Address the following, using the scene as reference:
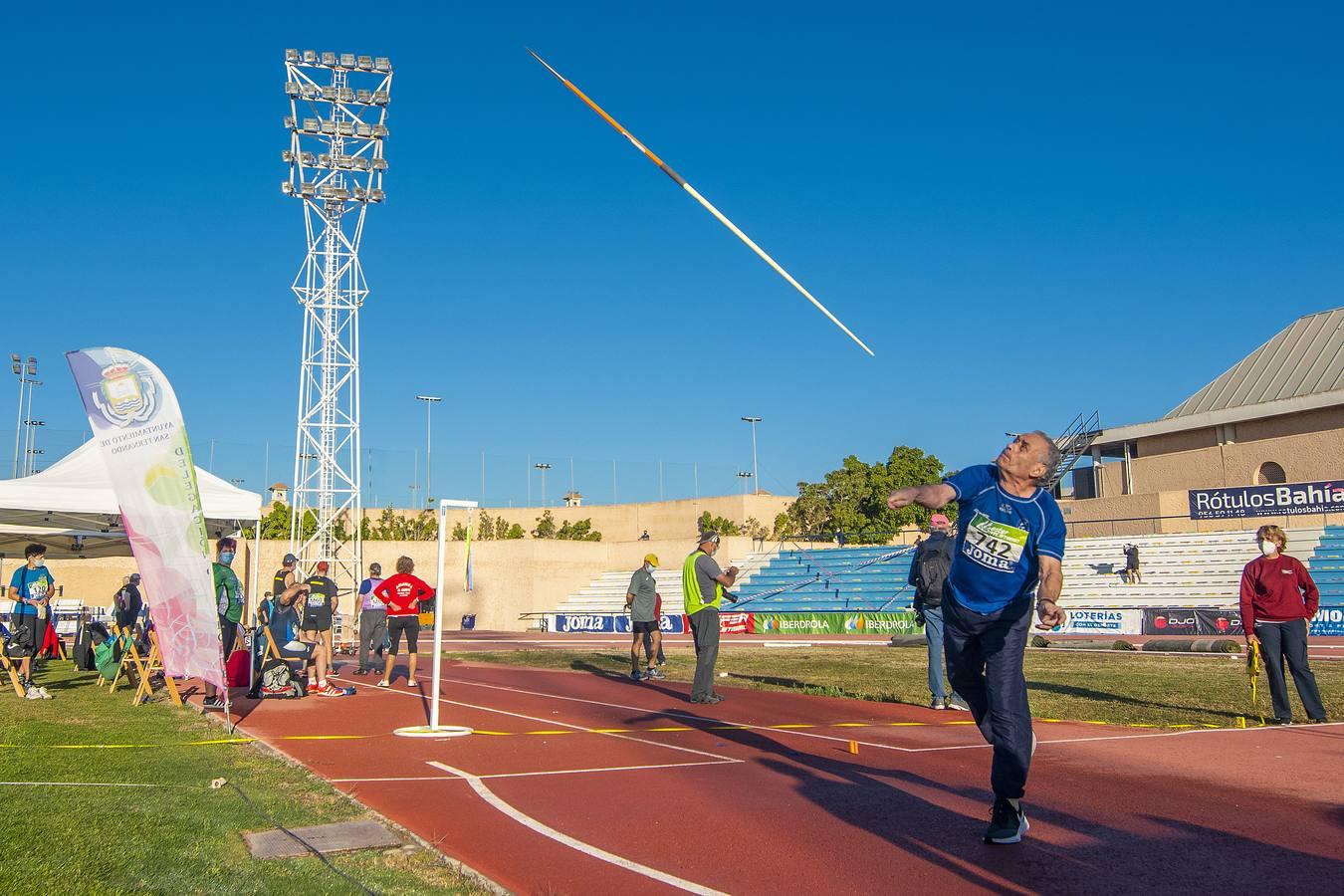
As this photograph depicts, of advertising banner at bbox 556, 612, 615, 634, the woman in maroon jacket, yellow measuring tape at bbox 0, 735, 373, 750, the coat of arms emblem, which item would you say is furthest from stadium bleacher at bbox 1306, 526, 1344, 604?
the coat of arms emblem

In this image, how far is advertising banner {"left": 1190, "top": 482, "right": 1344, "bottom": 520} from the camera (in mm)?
33781

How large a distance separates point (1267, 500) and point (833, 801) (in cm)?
3434

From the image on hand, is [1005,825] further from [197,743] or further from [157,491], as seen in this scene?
[157,491]

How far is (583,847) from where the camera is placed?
5.50 m

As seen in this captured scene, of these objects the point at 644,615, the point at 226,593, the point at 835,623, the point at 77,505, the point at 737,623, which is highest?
the point at 77,505

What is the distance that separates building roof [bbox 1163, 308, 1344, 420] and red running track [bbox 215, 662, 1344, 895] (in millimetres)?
36667

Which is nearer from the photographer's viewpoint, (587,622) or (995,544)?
(995,544)

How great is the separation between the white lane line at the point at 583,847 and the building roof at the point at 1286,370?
40.8 m

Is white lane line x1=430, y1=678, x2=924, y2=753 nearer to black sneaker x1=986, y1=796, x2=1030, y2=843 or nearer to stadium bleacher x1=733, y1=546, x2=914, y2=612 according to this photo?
black sneaker x1=986, y1=796, x2=1030, y2=843

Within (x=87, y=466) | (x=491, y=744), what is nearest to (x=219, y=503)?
(x=87, y=466)

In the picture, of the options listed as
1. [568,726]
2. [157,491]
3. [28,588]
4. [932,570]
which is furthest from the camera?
[28,588]

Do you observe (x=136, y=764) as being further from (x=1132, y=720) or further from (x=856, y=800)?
(x=1132, y=720)

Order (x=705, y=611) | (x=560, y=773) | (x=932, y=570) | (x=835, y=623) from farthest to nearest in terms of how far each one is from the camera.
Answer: (x=835, y=623)
(x=705, y=611)
(x=932, y=570)
(x=560, y=773)

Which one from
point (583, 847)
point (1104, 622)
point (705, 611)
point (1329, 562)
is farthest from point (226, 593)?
point (1329, 562)
